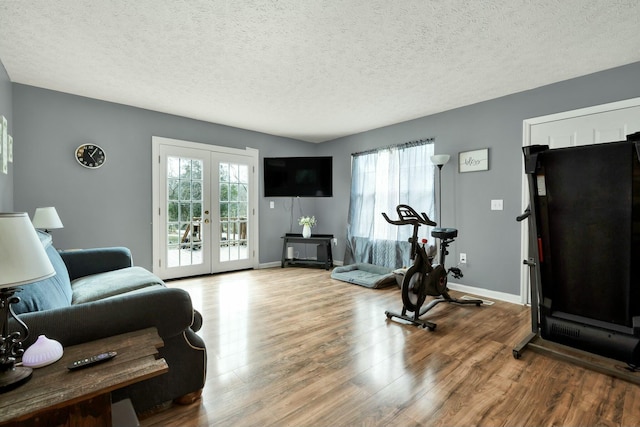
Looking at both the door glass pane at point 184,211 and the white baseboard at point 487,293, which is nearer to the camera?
the white baseboard at point 487,293

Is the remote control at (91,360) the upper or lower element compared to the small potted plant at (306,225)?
lower

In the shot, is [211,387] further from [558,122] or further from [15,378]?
[558,122]

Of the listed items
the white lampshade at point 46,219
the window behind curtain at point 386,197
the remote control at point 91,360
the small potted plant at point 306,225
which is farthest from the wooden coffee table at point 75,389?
the small potted plant at point 306,225

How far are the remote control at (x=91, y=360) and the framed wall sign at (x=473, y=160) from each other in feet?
13.0

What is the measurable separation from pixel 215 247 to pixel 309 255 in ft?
6.22

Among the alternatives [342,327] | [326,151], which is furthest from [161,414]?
[326,151]

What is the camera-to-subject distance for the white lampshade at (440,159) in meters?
3.88

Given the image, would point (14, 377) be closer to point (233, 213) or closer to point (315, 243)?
point (233, 213)

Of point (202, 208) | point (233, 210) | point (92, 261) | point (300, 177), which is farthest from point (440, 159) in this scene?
point (92, 261)

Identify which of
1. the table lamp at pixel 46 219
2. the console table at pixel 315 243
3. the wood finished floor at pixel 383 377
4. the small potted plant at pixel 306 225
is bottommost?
the wood finished floor at pixel 383 377

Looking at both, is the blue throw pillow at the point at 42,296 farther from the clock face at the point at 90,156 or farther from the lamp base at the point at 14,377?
the clock face at the point at 90,156

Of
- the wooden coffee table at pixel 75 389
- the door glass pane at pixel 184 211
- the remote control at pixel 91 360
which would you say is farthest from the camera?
the door glass pane at pixel 184 211

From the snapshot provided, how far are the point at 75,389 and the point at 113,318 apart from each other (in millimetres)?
450

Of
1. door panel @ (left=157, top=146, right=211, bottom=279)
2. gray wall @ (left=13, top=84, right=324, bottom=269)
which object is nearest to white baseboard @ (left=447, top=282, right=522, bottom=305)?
door panel @ (left=157, top=146, right=211, bottom=279)
